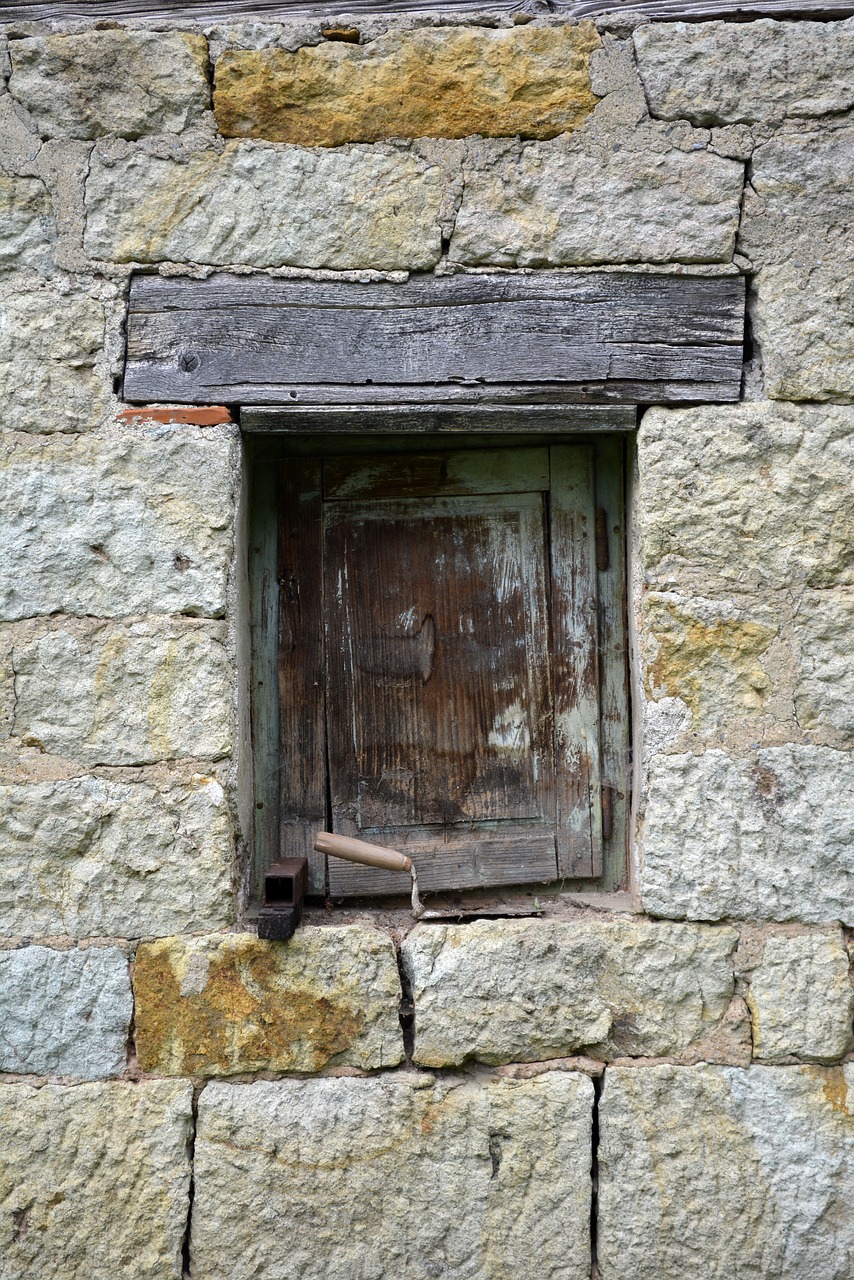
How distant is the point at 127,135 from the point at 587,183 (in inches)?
40.9

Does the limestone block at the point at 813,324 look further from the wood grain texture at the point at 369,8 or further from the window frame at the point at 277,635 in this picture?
the wood grain texture at the point at 369,8

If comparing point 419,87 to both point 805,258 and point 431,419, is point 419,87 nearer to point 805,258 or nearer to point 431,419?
point 431,419

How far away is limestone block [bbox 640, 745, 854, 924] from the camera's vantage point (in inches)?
77.8

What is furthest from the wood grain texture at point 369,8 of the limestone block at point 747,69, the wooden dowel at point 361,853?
the wooden dowel at point 361,853

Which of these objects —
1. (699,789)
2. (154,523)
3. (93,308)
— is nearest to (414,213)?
(93,308)

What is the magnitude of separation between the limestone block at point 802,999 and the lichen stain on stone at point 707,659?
1.73 ft

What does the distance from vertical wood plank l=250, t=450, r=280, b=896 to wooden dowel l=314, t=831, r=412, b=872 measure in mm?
279

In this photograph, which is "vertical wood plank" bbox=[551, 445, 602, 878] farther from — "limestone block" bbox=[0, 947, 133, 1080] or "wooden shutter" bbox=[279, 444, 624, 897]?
"limestone block" bbox=[0, 947, 133, 1080]

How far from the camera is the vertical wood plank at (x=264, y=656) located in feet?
7.39

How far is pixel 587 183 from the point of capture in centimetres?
204

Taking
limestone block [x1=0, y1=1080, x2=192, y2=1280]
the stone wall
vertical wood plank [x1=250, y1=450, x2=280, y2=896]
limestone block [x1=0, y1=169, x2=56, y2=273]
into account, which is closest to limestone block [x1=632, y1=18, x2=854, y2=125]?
the stone wall

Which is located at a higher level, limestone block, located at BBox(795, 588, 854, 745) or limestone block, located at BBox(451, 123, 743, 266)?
limestone block, located at BBox(451, 123, 743, 266)

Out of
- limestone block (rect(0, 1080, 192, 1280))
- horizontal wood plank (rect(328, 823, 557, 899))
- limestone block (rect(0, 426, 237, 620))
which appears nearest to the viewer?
limestone block (rect(0, 1080, 192, 1280))

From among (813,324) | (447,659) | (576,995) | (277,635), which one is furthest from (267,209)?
(576,995)
